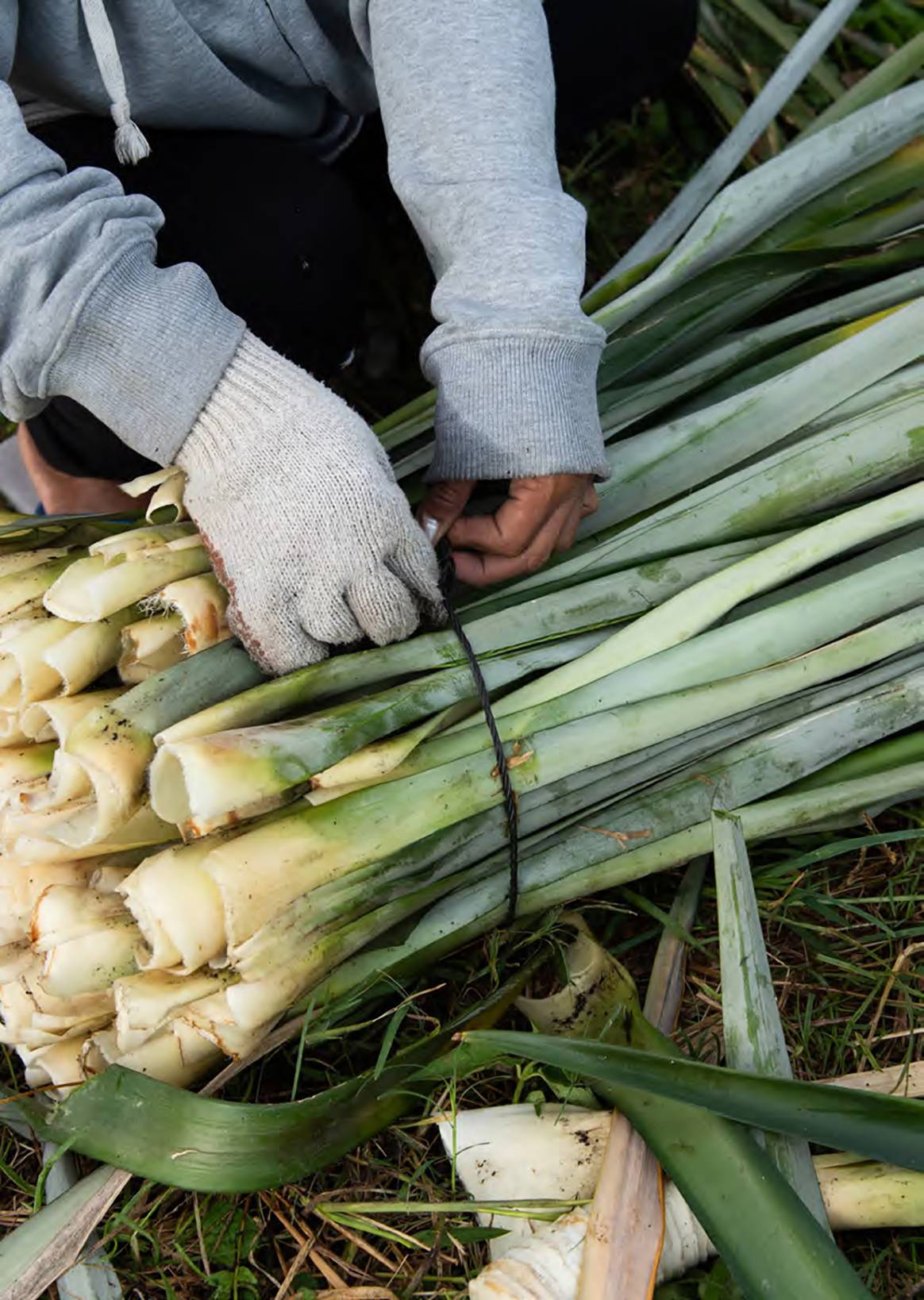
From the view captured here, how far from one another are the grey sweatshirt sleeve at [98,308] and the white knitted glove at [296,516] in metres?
0.04

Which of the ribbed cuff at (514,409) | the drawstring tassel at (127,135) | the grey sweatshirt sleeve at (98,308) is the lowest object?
the ribbed cuff at (514,409)

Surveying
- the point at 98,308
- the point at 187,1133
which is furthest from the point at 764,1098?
the point at 98,308

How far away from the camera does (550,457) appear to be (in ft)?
3.67

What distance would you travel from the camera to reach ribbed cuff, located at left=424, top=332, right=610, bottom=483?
112 cm

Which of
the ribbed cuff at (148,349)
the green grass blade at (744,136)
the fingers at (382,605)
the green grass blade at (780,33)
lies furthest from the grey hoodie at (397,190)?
the green grass blade at (780,33)

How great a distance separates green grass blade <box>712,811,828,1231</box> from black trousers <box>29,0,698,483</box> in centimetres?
83

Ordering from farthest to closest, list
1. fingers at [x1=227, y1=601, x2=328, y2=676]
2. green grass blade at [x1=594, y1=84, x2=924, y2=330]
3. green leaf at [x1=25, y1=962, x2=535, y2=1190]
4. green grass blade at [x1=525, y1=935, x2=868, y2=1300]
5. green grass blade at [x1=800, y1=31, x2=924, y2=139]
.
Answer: green grass blade at [x1=800, y1=31, x2=924, y2=139] → green grass blade at [x1=594, y1=84, x2=924, y2=330] → fingers at [x1=227, y1=601, x2=328, y2=676] → green leaf at [x1=25, y1=962, x2=535, y2=1190] → green grass blade at [x1=525, y1=935, x2=868, y2=1300]

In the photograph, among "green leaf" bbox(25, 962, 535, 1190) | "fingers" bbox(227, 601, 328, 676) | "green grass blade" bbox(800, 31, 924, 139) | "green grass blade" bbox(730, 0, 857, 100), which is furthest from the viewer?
"green grass blade" bbox(730, 0, 857, 100)

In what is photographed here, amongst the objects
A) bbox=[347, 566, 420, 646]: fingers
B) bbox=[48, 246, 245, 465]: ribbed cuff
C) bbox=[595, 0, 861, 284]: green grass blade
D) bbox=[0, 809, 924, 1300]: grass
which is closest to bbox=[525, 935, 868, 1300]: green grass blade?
bbox=[0, 809, 924, 1300]: grass

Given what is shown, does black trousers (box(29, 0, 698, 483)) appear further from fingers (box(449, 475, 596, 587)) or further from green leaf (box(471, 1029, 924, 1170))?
green leaf (box(471, 1029, 924, 1170))

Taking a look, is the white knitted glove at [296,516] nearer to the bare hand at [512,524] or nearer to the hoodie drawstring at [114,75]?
the bare hand at [512,524]

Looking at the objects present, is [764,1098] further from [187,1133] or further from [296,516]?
[296,516]

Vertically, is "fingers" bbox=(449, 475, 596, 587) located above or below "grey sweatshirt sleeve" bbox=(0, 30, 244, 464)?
below

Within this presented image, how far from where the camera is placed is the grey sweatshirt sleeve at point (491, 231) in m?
1.13
